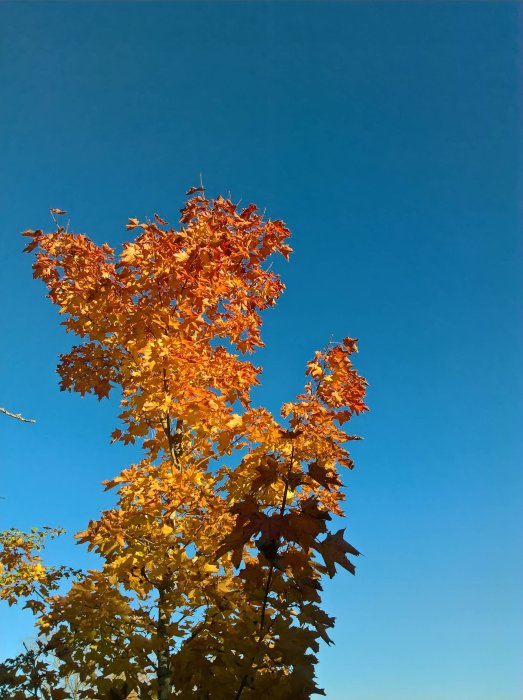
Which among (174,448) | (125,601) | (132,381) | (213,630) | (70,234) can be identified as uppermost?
(70,234)

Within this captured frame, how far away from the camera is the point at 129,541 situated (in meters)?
4.28

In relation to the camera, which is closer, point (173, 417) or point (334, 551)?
point (334, 551)

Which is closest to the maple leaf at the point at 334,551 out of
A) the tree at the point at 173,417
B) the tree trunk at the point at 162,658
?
the tree at the point at 173,417

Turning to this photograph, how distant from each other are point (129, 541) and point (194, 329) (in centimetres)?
204

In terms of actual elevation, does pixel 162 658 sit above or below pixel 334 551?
below

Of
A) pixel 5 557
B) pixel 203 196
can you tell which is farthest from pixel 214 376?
pixel 5 557

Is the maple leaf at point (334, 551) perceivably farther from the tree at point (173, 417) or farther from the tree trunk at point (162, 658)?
the tree trunk at point (162, 658)

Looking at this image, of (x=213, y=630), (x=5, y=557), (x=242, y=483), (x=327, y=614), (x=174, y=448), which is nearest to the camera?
(x=327, y=614)

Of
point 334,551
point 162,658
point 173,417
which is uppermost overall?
point 173,417

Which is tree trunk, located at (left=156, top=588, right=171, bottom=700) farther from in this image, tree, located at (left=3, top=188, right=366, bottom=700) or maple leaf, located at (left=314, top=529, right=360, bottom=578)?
maple leaf, located at (left=314, top=529, right=360, bottom=578)

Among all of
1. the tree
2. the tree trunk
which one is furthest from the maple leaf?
the tree trunk

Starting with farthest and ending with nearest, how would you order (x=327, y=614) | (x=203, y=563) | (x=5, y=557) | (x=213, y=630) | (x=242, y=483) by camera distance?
(x=5, y=557) < (x=242, y=483) < (x=203, y=563) < (x=213, y=630) < (x=327, y=614)

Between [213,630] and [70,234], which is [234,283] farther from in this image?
[213,630]

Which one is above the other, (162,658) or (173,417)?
(173,417)
